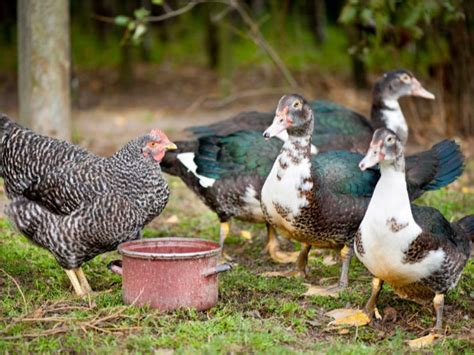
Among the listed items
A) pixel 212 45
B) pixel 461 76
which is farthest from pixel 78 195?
pixel 212 45

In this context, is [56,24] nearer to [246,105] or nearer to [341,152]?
[341,152]

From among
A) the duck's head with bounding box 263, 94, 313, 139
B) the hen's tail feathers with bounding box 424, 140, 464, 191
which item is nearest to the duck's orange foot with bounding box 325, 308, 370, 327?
the duck's head with bounding box 263, 94, 313, 139

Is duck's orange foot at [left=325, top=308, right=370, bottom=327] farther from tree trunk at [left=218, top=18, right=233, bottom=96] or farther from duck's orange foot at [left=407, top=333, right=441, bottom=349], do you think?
tree trunk at [left=218, top=18, right=233, bottom=96]

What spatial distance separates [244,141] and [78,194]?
162 cm

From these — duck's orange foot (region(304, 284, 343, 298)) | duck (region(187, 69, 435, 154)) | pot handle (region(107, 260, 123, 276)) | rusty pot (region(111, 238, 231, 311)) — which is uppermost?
duck (region(187, 69, 435, 154))

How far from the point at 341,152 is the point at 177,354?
2409mm

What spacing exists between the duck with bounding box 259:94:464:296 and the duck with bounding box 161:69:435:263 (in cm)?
54

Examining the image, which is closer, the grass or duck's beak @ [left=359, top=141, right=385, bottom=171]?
the grass

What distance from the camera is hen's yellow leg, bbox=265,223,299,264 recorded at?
627 centimetres

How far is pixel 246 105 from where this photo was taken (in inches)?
465

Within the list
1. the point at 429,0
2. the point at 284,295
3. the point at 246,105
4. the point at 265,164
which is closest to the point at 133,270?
the point at 284,295

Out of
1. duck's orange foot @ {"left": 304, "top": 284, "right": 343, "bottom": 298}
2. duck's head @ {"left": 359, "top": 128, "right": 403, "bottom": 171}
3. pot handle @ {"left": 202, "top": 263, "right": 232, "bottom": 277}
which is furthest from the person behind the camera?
duck's orange foot @ {"left": 304, "top": 284, "right": 343, "bottom": 298}

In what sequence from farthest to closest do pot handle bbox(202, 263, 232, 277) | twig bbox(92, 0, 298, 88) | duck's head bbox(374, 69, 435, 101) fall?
twig bbox(92, 0, 298, 88), duck's head bbox(374, 69, 435, 101), pot handle bbox(202, 263, 232, 277)

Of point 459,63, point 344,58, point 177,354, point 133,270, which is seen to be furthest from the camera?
point 344,58
